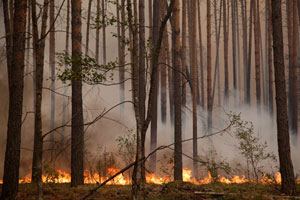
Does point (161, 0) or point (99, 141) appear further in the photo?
point (99, 141)

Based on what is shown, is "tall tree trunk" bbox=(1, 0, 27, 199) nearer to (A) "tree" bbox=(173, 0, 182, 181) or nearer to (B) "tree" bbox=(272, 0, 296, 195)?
(A) "tree" bbox=(173, 0, 182, 181)

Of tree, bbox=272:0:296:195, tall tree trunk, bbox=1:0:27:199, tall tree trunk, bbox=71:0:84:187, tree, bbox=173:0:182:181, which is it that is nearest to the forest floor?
tree, bbox=272:0:296:195

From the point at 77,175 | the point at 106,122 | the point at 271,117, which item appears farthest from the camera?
the point at 271,117

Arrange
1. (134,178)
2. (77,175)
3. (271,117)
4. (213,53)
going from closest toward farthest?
(134,178) → (77,175) → (271,117) → (213,53)

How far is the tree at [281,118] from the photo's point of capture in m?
6.84

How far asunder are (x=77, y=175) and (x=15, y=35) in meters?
4.15

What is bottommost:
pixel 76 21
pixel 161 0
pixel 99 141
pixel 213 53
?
pixel 99 141

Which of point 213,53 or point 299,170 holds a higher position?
point 213,53

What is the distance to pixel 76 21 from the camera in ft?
28.6

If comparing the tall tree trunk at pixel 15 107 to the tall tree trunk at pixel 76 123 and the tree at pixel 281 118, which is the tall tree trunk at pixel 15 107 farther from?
the tree at pixel 281 118

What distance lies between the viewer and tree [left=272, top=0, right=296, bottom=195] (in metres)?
6.84

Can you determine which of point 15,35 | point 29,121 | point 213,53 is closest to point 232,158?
point 29,121

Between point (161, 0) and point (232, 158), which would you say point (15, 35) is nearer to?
point (161, 0)

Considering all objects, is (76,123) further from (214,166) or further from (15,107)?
(214,166)
